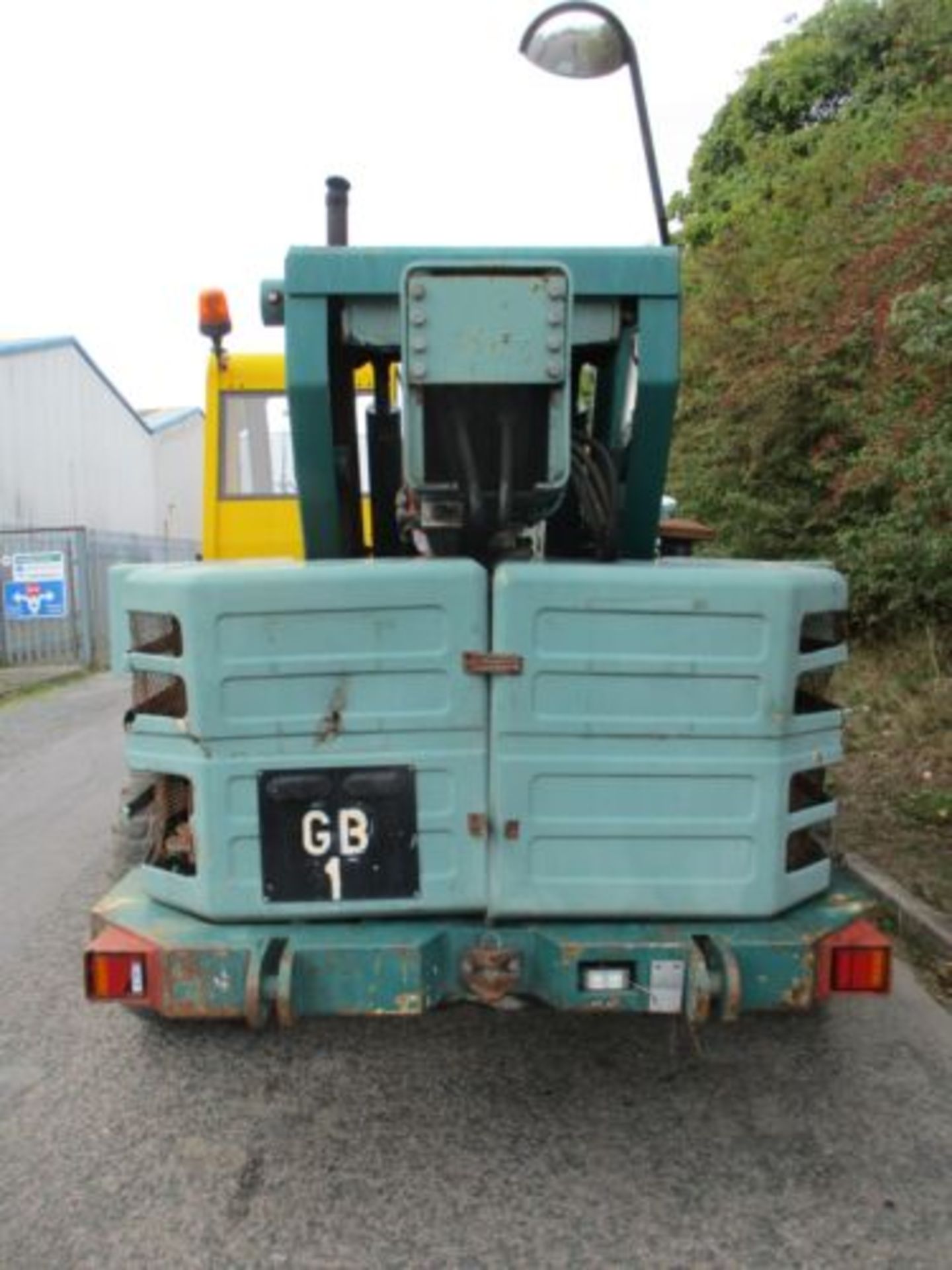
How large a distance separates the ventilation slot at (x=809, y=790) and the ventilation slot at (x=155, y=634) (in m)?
1.78

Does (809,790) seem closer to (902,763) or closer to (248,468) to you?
(248,468)

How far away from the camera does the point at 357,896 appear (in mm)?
3113

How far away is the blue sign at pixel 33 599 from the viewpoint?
1847 centimetres

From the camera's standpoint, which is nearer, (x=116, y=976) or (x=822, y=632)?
(x=116, y=976)

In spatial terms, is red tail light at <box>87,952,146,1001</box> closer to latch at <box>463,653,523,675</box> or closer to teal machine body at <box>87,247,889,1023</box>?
teal machine body at <box>87,247,889,1023</box>

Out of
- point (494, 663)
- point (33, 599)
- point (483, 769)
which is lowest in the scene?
point (33, 599)

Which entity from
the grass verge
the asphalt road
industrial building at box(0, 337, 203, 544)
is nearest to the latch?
the asphalt road

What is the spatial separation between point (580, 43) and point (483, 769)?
7.66 ft

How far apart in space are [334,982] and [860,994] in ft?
4.62

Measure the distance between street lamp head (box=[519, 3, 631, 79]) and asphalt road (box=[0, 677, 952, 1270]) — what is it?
3.21 m

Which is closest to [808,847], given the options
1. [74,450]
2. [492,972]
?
[492,972]

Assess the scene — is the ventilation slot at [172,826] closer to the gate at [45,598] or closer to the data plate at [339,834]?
the data plate at [339,834]

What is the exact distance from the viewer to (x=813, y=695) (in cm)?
336

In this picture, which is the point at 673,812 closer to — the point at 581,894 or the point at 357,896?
the point at 581,894
